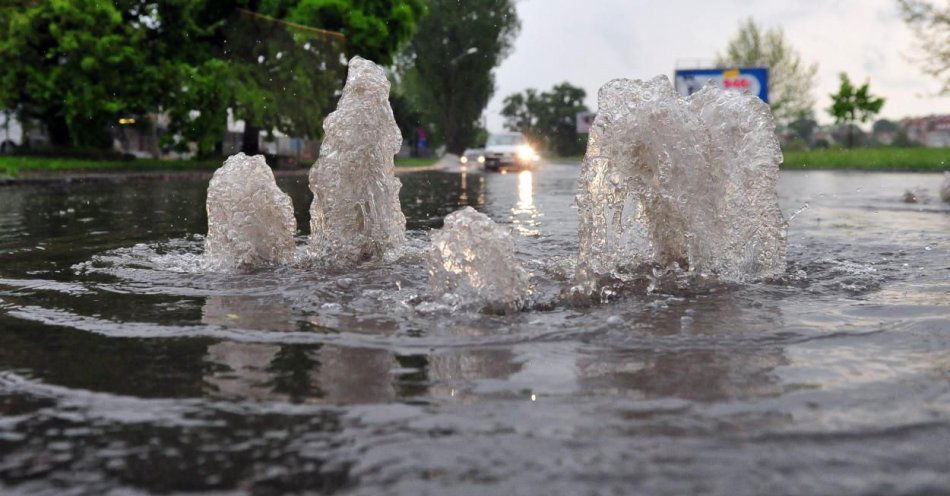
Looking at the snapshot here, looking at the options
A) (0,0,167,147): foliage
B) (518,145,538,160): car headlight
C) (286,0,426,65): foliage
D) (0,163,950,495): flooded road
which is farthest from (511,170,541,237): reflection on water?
(518,145,538,160): car headlight

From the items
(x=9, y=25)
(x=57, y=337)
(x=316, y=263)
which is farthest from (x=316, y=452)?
(x=9, y=25)

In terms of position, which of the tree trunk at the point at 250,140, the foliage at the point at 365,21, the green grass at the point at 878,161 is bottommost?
the green grass at the point at 878,161

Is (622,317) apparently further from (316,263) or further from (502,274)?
(316,263)

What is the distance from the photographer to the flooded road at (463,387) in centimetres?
267

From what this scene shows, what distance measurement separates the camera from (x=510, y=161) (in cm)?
3994

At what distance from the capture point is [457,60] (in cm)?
6116

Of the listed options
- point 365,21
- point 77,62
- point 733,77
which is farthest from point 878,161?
point 77,62

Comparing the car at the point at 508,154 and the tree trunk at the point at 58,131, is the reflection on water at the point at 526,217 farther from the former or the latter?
the tree trunk at the point at 58,131

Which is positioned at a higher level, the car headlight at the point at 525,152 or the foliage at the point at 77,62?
the foliage at the point at 77,62

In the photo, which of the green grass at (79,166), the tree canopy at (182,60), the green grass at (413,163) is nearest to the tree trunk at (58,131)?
the tree canopy at (182,60)

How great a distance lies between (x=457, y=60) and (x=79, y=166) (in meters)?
35.2

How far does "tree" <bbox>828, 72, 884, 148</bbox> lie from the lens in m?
54.2

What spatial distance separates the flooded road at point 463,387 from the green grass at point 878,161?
99.8 feet

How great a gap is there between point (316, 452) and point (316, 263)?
4.67 metres
